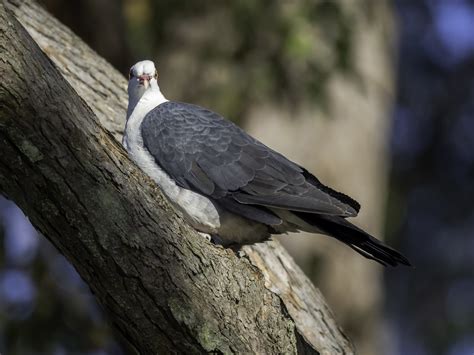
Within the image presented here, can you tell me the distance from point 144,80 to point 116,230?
5.71 ft

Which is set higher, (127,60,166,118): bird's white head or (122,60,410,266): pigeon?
(127,60,166,118): bird's white head

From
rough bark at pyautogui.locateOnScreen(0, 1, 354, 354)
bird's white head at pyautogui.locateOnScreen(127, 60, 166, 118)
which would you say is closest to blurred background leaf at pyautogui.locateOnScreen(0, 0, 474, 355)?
bird's white head at pyautogui.locateOnScreen(127, 60, 166, 118)

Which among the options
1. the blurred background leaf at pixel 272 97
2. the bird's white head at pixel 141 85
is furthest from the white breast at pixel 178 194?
the blurred background leaf at pixel 272 97

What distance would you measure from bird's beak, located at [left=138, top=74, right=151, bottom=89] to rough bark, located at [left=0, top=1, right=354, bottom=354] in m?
1.41

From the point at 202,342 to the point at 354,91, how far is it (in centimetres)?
564

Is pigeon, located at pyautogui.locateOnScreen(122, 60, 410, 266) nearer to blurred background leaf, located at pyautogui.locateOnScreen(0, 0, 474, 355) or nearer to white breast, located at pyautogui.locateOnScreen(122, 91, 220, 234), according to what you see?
white breast, located at pyautogui.locateOnScreen(122, 91, 220, 234)

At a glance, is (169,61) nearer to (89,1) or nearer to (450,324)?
(89,1)

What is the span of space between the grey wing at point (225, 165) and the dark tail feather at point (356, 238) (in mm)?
103

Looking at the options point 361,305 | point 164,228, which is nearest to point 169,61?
point 361,305

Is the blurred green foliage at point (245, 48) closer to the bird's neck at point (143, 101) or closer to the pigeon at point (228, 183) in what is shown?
the bird's neck at point (143, 101)

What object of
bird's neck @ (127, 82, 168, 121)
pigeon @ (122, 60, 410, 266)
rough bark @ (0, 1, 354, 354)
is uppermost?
bird's neck @ (127, 82, 168, 121)

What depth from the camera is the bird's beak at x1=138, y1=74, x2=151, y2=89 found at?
509 centimetres

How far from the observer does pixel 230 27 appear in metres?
8.27

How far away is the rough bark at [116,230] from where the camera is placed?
3.35 meters
